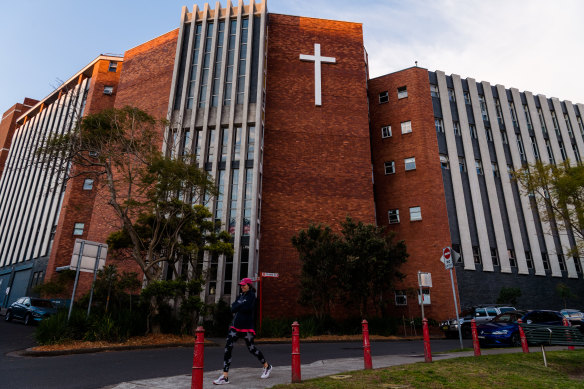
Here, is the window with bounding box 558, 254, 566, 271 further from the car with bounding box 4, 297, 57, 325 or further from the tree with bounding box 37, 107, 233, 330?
the car with bounding box 4, 297, 57, 325

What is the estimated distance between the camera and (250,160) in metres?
25.8

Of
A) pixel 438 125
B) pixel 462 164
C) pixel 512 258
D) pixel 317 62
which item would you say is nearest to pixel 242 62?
pixel 317 62

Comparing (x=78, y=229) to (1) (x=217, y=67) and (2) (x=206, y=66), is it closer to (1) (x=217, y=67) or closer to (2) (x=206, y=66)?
(2) (x=206, y=66)

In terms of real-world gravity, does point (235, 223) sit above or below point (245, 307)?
above

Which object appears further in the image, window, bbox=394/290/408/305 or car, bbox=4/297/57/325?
window, bbox=394/290/408/305

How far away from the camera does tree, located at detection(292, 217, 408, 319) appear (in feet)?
66.0

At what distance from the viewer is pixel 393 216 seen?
2894cm

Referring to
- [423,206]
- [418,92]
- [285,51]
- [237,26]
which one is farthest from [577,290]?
[237,26]

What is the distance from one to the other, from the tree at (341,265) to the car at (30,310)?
13.9 m

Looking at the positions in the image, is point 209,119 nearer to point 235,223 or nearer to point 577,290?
point 235,223

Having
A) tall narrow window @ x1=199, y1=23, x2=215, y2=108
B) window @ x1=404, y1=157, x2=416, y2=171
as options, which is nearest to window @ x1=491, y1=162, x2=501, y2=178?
window @ x1=404, y1=157, x2=416, y2=171

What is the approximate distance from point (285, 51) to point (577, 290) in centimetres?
2943

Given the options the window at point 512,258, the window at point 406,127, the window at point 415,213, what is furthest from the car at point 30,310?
the window at point 512,258

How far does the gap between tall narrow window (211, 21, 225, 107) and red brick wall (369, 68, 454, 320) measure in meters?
12.8
